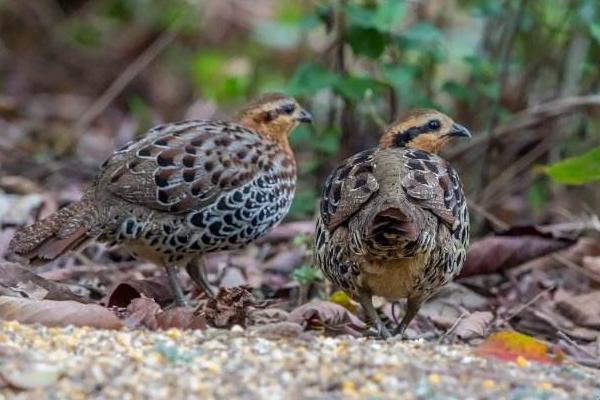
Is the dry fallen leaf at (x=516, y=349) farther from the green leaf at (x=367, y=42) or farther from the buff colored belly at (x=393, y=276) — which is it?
the green leaf at (x=367, y=42)

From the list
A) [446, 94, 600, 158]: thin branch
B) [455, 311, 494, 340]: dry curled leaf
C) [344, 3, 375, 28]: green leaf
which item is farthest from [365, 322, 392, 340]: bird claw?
[446, 94, 600, 158]: thin branch

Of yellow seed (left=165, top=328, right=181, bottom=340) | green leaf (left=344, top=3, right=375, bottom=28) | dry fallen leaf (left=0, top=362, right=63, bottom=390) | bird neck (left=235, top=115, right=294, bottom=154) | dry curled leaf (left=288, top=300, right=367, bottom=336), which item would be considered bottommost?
dry curled leaf (left=288, top=300, right=367, bottom=336)

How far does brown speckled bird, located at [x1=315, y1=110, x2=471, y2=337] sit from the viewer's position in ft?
16.0

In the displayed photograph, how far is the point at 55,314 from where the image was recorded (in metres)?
4.67

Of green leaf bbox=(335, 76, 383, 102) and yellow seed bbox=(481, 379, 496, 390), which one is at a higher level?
green leaf bbox=(335, 76, 383, 102)

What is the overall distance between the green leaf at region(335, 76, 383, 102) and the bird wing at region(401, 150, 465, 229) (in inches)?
66.2

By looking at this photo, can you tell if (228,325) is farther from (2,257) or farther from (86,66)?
(86,66)

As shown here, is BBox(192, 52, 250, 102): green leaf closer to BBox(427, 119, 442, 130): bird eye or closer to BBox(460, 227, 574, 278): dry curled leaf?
BBox(460, 227, 574, 278): dry curled leaf

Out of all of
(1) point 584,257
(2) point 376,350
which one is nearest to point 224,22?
(1) point 584,257

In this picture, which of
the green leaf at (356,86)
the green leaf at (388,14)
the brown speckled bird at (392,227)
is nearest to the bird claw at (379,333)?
the brown speckled bird at (392,227)

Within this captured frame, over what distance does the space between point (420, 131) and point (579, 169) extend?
3.08 ft

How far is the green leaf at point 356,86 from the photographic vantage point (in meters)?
7.18

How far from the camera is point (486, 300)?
671 cm

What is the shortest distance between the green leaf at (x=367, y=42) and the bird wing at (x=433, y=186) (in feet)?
5.91
